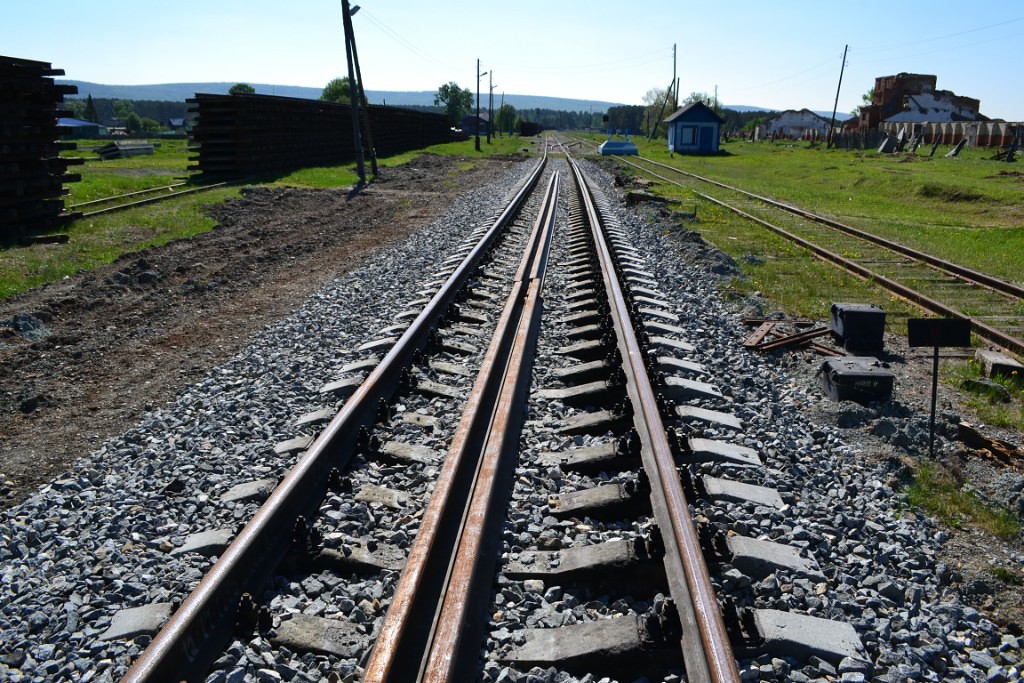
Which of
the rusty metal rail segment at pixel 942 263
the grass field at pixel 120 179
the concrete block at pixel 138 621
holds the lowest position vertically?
the concrete block at pixel 138 621

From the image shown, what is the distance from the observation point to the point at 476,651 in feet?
9.43

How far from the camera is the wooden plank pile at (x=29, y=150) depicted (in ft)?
42.7

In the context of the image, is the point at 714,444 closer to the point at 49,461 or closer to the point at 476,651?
the point at 476,651

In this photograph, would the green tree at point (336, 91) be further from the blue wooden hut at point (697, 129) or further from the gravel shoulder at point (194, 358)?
the gravel shoulder at point (194, 358)

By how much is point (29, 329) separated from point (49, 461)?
377 cm

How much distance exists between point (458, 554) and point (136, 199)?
1845 cm

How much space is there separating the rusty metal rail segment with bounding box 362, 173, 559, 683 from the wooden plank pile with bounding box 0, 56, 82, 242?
1132cm

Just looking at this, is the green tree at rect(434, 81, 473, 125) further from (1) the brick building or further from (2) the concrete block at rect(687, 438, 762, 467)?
(2) the concrete block at rect(687, 438, 762, 467)

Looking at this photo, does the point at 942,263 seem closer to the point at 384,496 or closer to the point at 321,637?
the point at 384,496

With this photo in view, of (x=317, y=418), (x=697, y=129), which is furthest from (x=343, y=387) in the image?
(x=697, y=129)

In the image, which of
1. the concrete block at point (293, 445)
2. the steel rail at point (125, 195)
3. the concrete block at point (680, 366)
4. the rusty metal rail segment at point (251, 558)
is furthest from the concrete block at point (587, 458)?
the steel rail at point (125, 195)

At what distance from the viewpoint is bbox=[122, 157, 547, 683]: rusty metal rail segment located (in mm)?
2664

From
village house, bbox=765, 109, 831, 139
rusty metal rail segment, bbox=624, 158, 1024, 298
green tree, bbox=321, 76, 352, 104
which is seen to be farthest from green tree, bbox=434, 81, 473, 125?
rusty metal rail segment, bbox=624, 158, 1024, 298

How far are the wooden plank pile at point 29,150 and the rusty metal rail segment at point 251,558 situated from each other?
1083 centimetres
